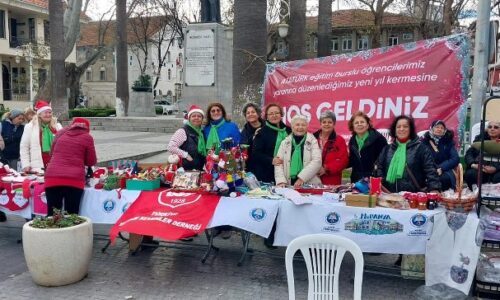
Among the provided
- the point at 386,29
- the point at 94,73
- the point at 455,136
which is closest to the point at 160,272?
the point at 455,136

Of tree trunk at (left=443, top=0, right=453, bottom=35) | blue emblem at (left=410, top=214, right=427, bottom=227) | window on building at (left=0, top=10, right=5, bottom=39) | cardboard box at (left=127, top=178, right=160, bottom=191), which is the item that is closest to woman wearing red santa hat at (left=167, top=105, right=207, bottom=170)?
cardboard box at (left=127, top=178, right=160, bottom=191)

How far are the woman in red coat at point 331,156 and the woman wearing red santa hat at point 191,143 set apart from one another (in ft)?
5.10

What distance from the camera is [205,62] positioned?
14758mm

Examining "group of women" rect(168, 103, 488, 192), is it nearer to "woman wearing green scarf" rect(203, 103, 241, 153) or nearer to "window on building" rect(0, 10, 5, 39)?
"woman wearing green scarf" rect(203, 103, 241, 153)

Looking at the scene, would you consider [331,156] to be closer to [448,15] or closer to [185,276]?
[185,276]

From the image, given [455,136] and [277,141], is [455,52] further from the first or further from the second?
[277,141]

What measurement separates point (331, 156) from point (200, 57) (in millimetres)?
9970

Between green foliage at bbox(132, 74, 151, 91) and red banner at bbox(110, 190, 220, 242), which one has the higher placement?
green foliage at bbox(132, 74, 151, 91)

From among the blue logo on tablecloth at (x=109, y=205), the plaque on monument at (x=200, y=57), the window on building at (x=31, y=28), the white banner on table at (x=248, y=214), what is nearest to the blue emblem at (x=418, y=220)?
the white banner on table at (x=248, y=214)

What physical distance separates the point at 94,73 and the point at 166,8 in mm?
32537

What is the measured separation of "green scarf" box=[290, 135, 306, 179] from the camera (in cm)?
541

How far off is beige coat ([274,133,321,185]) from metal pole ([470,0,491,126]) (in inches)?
Result: 98.7

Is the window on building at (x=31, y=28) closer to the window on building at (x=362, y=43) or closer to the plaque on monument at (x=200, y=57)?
the plaque on monument at (x=200, y=57)

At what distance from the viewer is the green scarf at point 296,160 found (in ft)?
17.8
